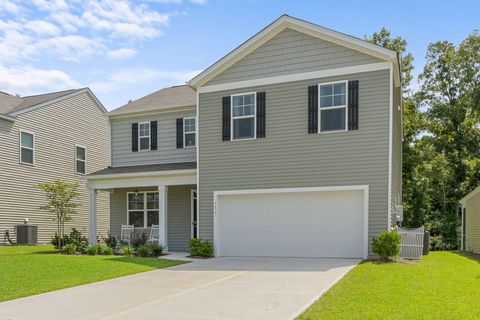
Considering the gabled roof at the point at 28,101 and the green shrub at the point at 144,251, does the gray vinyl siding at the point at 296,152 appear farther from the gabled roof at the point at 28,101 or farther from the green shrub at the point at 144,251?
the gabled roof at the point at 28,101

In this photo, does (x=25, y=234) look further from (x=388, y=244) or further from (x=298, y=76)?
(x=388, y=244)

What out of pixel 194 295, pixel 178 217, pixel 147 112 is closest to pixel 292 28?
pixel 147 112

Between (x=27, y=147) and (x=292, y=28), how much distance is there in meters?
12.5

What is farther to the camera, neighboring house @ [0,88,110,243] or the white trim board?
neighboring house @ [0,88,110,243]

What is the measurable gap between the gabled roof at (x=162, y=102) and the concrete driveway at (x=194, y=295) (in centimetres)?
796

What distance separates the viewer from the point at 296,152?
13.3 m

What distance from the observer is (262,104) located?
13.9m

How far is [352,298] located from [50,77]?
28.8 m

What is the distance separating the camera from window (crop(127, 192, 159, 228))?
17.6 meters

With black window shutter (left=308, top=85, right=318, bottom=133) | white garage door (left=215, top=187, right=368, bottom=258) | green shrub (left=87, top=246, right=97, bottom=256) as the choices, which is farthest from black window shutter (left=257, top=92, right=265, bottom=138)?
green shrub (left=87, top=246, right=97, bottom=256)

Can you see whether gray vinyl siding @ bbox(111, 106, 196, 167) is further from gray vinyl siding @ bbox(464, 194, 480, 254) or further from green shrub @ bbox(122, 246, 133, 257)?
gray vinyl siding @ bbox(464, 194, 480, 254)

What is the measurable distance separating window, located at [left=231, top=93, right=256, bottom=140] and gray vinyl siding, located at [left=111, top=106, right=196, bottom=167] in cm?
308

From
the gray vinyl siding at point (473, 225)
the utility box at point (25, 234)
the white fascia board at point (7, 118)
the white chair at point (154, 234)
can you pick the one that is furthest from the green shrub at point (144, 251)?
the gray vinyl siding at point (473, 225)

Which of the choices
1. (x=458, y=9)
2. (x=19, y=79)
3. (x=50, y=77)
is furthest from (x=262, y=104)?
(x=19, y=79)
